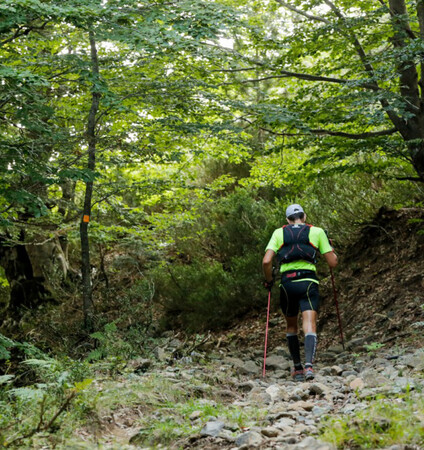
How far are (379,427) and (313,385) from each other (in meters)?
1.55

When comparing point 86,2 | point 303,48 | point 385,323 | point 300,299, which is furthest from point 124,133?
Result: point 385,323

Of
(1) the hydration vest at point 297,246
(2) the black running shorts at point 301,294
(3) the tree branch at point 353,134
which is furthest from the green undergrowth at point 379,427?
(3) the tree branch at point 353,134

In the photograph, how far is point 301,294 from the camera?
18.7 ft

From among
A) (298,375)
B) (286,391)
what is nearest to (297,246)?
(298,375)

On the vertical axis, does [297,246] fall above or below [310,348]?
above

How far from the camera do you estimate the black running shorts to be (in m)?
5.66

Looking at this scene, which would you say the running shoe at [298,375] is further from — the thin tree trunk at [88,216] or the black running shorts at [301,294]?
the thin tree trunk at [88,216]

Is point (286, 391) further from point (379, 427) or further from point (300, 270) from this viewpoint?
point (379, 427)

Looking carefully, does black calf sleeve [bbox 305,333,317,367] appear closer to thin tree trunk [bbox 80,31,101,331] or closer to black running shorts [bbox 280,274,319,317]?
black running shorts [bbox 280,274,319,317]

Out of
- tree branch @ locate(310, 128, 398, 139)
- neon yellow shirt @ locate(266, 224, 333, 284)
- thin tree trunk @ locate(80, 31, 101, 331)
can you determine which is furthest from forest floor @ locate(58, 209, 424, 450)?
tree branch @ locate(310, 128, 398, 139)

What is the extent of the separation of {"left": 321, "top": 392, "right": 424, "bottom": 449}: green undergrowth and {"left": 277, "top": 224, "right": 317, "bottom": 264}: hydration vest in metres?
2.64

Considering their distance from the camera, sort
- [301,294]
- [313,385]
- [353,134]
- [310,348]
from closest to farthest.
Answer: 1. [313,385]
2. [310,348]
3. [301,294]
4. [353,134]

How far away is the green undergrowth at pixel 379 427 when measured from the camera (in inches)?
103

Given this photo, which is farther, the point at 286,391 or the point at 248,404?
Result: the point at 286,391
